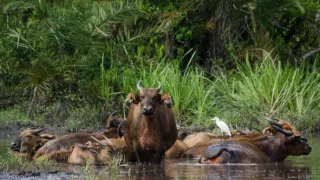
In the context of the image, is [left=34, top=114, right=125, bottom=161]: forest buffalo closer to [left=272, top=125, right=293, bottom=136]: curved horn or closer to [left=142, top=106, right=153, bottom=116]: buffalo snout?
[left=142, top=106, right=153, bottom=116]: buffalo snout

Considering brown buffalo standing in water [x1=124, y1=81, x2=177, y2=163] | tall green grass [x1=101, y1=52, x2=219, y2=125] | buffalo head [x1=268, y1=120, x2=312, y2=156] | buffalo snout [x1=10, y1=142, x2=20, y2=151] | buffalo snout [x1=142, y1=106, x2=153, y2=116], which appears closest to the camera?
buffalo snout [x1=142, y1=106, x2=153, y2=116]

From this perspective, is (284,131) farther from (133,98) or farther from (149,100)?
(133,98)

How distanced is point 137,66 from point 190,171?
9.50m

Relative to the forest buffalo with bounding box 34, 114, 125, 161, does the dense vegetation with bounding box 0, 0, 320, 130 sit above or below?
above

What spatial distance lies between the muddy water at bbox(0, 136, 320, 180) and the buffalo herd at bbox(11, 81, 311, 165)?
9.2 inches

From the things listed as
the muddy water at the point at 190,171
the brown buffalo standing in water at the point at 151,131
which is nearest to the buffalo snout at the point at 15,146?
the muddy water at the point at 190,171

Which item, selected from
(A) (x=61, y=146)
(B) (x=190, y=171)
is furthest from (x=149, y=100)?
(A) (x=61, y=146)

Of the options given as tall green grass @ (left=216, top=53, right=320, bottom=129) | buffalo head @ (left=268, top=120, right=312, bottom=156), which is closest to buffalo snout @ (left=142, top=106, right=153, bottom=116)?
buffalo head @ (left=268, top=120, right=312, bottom=156)

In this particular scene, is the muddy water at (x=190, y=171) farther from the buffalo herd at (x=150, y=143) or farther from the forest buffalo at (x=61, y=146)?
the forest buffalo at (x=61, y=146)

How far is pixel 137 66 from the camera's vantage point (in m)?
22.1

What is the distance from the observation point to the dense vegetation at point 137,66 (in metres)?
20.7

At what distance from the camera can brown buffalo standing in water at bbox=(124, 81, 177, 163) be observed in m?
13.9

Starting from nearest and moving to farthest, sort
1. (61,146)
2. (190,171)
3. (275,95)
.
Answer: (190,171), (61,146), (275,95)

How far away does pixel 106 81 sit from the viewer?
21.3m
